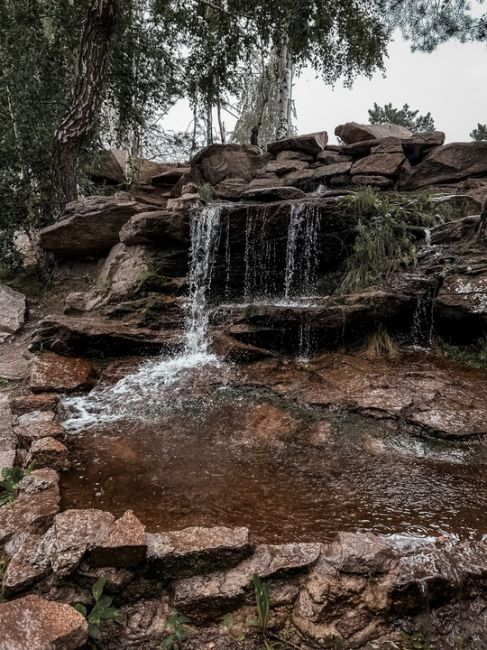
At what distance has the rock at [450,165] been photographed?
7273 mm

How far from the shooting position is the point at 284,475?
2742 millimetres

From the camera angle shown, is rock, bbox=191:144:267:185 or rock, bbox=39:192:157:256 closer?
rock, bbox=39:192:157:256

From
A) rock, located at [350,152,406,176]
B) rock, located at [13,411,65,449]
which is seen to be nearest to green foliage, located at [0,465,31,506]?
rock, located at [13,411,65,449]

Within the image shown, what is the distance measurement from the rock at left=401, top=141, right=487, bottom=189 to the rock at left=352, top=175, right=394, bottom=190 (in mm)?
380

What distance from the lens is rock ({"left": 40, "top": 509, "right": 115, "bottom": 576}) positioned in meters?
1.74

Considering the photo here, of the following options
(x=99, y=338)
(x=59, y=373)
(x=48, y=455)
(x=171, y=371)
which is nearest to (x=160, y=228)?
(x=99, y=338)

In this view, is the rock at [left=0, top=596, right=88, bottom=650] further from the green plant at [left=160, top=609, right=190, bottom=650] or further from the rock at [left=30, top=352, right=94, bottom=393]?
the rock at [left=30, top=352, right=94, bottom=393]

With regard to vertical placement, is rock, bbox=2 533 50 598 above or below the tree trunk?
below

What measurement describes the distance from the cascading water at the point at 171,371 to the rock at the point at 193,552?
5.92ft

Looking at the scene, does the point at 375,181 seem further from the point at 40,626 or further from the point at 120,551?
the point at 40,626

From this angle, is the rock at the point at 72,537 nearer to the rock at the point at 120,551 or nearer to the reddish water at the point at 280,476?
the rock at the point at 120,551

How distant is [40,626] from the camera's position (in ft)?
4.69

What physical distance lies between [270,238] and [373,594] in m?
4.73

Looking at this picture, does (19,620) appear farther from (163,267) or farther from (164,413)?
(163,267)
